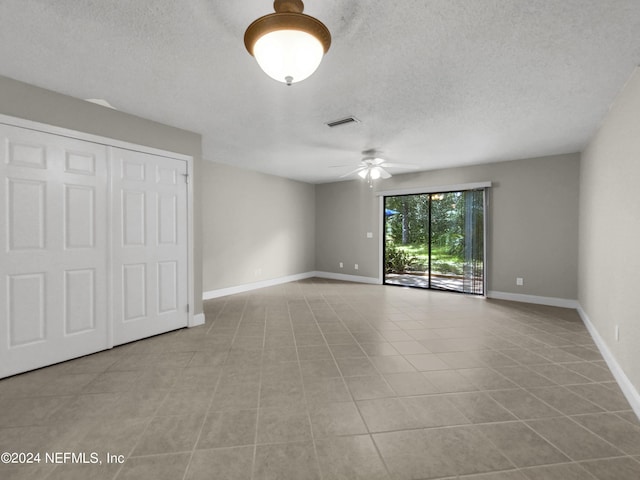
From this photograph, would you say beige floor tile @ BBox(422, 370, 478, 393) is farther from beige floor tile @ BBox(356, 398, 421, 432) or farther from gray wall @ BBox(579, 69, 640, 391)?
gray wall @ BBox(579, 69, 640, 391)

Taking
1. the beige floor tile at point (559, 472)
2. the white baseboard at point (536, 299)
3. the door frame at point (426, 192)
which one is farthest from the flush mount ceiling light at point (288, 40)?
the white baseboard at point (536, 299)

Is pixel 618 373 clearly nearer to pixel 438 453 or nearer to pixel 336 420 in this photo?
pixel 438 453

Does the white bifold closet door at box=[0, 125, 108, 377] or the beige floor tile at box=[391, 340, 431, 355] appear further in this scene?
the beige floor tile at box=[391, 340, 431, 355]

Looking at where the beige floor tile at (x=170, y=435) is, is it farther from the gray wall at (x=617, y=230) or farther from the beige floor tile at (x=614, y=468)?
the gray wall at (x=617, y=230)

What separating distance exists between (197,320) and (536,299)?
5.59m

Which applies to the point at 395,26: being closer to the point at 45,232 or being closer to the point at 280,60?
the point at 280,60

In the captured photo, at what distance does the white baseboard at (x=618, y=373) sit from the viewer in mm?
1982

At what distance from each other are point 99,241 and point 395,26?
10.8 ft

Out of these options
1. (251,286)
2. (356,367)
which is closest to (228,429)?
(356,367)

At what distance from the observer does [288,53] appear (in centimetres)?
146

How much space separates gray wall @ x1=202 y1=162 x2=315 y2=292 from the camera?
5293 millimetres

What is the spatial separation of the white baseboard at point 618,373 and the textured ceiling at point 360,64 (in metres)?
2.45

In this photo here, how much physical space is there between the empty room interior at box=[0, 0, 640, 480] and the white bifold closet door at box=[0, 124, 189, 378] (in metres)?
0.02

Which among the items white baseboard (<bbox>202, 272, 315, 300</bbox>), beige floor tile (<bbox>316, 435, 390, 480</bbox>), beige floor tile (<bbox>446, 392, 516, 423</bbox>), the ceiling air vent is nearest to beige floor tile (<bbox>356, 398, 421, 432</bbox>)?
beige floor tile (<bbox>316, 435, 390, 480</bbox>)
